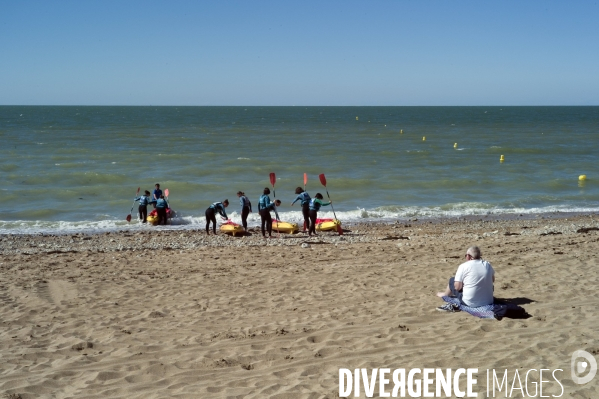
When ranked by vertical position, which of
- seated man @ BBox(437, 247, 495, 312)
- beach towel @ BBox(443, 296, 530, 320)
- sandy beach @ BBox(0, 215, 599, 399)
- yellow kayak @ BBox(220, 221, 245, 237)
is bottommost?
yellow kayak @ BBox(220, 221, 245, 237)

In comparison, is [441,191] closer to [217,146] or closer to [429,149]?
[429,149]

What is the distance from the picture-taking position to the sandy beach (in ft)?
18.5

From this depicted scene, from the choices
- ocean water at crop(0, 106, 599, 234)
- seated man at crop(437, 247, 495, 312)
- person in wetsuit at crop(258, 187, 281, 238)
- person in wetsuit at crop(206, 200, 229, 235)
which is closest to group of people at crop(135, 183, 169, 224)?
ocean water at crop(0, 106, 599, 234)

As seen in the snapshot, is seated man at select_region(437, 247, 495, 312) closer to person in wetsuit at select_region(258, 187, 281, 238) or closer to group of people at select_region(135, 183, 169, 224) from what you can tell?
person in wetsuit at select_region(258, 187, 281, 238)

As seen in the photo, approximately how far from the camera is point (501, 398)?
4.96 meters

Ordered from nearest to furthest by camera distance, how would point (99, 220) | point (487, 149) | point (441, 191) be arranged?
1. point (99, 220)
2. point (441, 191)
3. point (487, 149)

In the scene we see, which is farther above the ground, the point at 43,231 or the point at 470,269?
the point at 470,269

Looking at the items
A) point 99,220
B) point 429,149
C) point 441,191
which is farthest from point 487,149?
point 99,220

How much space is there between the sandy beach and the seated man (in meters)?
0.30

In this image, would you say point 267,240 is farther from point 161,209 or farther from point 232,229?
point 161,209

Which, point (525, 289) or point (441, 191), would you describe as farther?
point (441, 191)

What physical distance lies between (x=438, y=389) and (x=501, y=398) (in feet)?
1.80

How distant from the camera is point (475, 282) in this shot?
7262 mm

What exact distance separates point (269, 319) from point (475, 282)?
2.70m
